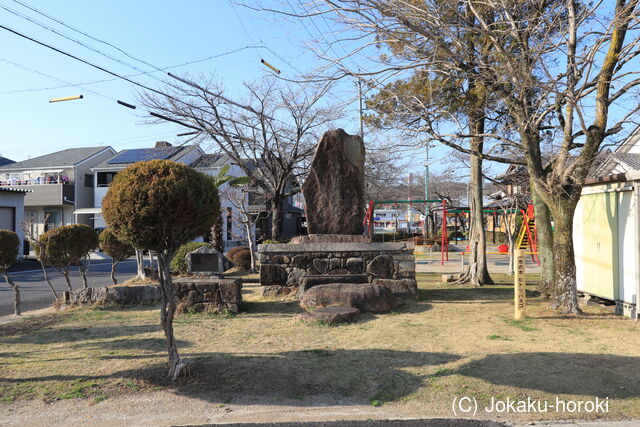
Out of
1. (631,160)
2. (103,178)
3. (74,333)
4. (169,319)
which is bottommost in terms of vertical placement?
(74,333)

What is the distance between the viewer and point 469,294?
995 centimetres


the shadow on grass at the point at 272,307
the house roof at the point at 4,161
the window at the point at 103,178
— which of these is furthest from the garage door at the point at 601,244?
the house roof at the point at 4,161

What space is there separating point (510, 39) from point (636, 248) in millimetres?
4882

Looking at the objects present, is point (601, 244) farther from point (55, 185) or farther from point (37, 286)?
point (55, 185)

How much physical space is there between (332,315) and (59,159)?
31907mm

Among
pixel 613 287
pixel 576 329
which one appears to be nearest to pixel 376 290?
pixel 576 329

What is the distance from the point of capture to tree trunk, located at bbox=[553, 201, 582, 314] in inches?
297

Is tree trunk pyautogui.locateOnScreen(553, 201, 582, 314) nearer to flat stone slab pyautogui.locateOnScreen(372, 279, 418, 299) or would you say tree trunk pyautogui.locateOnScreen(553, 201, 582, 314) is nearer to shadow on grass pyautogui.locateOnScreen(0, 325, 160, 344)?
flat stone slab pyautogui.locateOnScreen(372, 279, 418, 299)

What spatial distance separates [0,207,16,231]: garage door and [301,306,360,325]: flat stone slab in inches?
941

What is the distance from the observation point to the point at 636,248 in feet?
22.9

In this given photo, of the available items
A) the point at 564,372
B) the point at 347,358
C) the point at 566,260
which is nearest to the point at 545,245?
the point at 566,260

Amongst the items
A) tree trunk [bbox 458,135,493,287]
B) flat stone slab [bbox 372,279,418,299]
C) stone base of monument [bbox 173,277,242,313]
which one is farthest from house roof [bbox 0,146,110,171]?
flat stone slab [bbox 372,279,418,299]

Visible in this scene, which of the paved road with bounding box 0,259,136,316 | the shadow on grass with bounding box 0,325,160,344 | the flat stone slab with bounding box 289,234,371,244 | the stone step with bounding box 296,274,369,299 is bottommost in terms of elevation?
the paved road with bounding box 0,259,136,316

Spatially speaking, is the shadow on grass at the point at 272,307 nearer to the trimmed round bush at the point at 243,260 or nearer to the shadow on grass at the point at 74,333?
the shadow on grass at the point at 74,333
